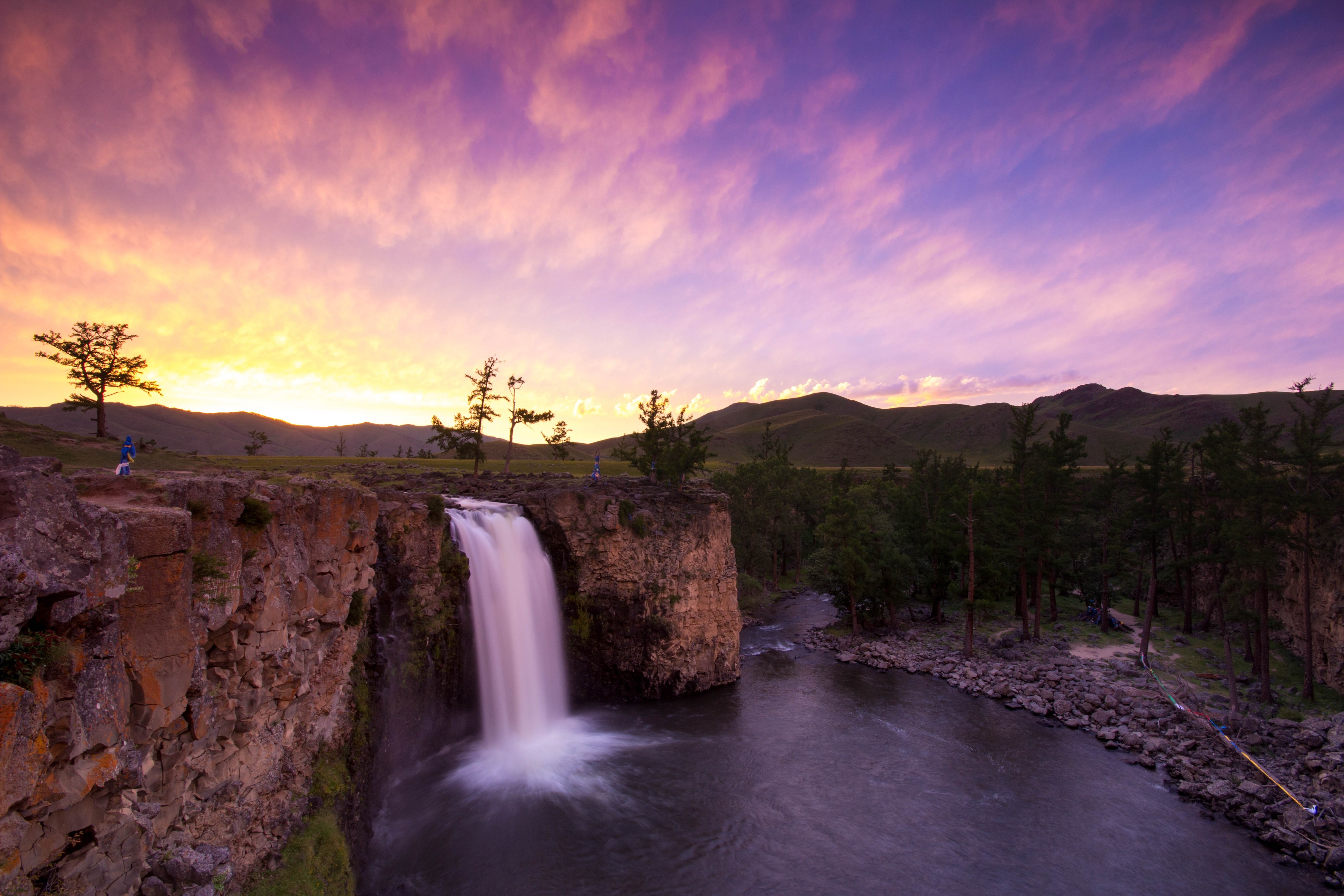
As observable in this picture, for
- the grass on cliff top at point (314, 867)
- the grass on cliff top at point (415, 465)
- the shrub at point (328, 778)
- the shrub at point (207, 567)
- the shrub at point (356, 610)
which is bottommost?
the grass on cliff top at point (314, 867)

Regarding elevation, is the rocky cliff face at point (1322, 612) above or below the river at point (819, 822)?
above

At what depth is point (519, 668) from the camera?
28562 mm

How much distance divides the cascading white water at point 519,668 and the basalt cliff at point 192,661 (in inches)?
86.2

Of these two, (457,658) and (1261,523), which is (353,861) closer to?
(457,658)

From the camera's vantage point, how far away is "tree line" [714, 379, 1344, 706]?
2838cm

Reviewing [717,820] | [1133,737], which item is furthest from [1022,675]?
[717,820]

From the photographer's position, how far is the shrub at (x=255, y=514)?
12.3 meters

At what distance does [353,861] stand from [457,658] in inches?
377

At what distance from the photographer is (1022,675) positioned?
35375mm

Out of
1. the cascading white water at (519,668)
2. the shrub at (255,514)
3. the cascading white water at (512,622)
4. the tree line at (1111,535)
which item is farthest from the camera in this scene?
the tree line at (1111,535)

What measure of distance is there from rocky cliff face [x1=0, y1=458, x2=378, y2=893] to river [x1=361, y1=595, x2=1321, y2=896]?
24.5 ft

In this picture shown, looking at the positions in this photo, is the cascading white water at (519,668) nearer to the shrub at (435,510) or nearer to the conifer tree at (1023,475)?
the shrub at (435,510)

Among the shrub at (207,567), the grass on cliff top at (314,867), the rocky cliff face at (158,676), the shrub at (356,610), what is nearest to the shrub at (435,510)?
the shrub at (356,610)

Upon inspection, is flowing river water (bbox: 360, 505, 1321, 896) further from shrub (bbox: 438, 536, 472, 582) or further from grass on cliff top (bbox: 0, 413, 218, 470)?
grass on cliff top (bbox: 0, 413, 218, 470)
